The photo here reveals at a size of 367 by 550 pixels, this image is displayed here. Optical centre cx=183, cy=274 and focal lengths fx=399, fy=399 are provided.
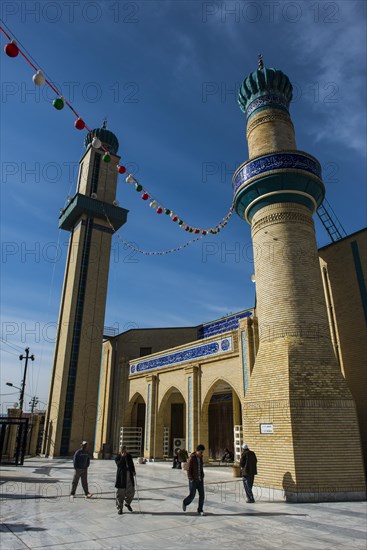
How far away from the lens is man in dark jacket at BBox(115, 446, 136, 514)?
730cm

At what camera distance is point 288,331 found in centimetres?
1061

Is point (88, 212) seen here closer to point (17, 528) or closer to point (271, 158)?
point (271, 158)

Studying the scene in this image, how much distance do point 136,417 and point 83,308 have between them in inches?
296

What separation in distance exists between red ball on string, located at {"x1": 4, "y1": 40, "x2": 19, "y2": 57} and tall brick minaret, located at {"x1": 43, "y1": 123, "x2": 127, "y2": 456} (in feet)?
55.8

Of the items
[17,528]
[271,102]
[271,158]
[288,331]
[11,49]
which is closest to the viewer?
[17,528]

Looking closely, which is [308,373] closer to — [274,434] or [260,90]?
[274,434]

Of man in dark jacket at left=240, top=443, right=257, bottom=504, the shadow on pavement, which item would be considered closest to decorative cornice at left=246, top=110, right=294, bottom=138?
man in dark jacket at left=240, top=443, right=257, bottom=504

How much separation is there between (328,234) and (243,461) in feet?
34.6

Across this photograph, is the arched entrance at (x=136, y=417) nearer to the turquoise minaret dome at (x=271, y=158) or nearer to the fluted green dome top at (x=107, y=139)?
the turquoise minaret dome at (x=271, y=158)

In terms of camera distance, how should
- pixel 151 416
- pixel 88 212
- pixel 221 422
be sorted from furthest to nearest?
pixel 88 212, pixel 221 422, pixel 151 416

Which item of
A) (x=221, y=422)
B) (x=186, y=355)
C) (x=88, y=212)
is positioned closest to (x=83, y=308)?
(x=88, y=212)

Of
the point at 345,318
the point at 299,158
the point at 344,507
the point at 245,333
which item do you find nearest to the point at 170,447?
the point at 245,333

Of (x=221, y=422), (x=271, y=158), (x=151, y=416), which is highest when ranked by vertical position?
(x=271, y=158)

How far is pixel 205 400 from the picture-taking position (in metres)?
17.3
